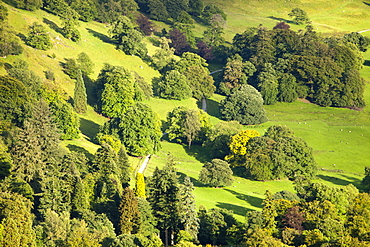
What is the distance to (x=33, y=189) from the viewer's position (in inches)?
3371

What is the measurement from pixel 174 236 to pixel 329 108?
334 ft

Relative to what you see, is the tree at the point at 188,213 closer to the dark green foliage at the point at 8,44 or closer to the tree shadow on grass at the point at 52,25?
the dark green foliage at the point at 8,44

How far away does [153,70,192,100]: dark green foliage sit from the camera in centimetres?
15438

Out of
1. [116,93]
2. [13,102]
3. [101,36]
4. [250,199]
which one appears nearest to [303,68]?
[101,36]

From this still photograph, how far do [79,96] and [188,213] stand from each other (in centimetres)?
5893

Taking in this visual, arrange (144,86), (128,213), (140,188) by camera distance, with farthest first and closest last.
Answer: (144,86)
(140,188)
(128,213)

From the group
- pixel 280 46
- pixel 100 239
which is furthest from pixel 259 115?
pixel 100 239

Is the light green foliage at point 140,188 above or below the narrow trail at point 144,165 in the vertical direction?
above

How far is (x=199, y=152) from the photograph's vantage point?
132875 mm

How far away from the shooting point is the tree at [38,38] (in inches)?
5566

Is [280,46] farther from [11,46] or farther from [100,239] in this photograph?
[100,239]

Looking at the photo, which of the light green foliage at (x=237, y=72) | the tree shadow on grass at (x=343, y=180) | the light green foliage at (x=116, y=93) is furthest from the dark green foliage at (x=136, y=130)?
the light green foliage at (x=237, y=72)

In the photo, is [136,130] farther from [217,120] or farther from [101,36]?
[101,36]

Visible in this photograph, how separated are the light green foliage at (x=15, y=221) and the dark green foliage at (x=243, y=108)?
8743 cm
